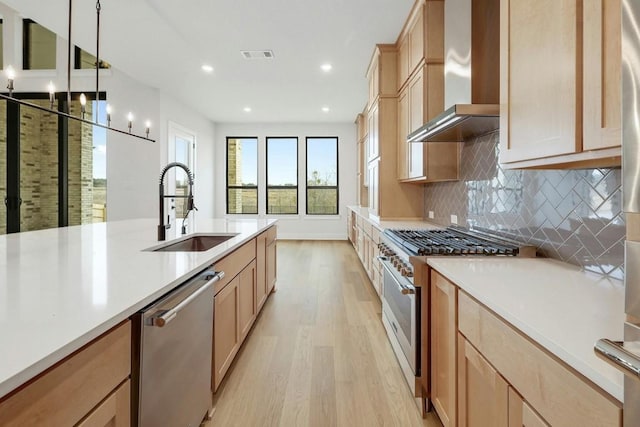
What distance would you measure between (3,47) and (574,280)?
734 centimetres

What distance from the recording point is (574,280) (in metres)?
1.26

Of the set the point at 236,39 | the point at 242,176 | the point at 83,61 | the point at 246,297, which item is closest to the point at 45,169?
the point at 83,61

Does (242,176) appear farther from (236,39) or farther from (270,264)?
(270,264)

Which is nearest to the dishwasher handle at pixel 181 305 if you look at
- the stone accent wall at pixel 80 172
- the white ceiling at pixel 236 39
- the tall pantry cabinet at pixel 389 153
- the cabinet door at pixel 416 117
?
the cabinet door at pixel 416 117

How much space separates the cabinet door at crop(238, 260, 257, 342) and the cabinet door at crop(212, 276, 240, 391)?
0.29ft

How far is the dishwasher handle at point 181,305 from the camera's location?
1049 mm

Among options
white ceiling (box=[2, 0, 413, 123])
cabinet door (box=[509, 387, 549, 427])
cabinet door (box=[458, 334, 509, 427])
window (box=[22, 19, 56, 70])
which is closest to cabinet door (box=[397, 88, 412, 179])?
white ceiling (box=[2, 0, 413, 123])

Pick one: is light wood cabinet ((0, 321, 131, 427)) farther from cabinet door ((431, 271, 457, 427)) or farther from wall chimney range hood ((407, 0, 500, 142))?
wall chimney range hood ((407, 0, 500, 142))

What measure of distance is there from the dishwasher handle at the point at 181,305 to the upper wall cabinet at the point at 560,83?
54.5 inches

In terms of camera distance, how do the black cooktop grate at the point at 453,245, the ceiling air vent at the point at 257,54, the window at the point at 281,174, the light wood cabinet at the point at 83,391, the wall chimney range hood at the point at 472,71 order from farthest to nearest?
the window at the point at 281,174 → the ceiling air vent at the point at 257,54 → the wall chimney range hood at the point at 472,71 → the black cooktop grate at the point at 453,245 → the light wood cabinet at the point at 83,391

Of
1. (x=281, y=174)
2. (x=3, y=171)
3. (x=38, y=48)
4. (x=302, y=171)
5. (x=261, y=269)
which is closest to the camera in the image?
(x=261, y=269)

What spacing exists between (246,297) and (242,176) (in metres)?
6.22

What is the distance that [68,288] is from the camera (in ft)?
3.48

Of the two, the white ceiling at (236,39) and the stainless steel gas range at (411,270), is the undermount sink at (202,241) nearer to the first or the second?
the stainless steel gas range at (411,270)
